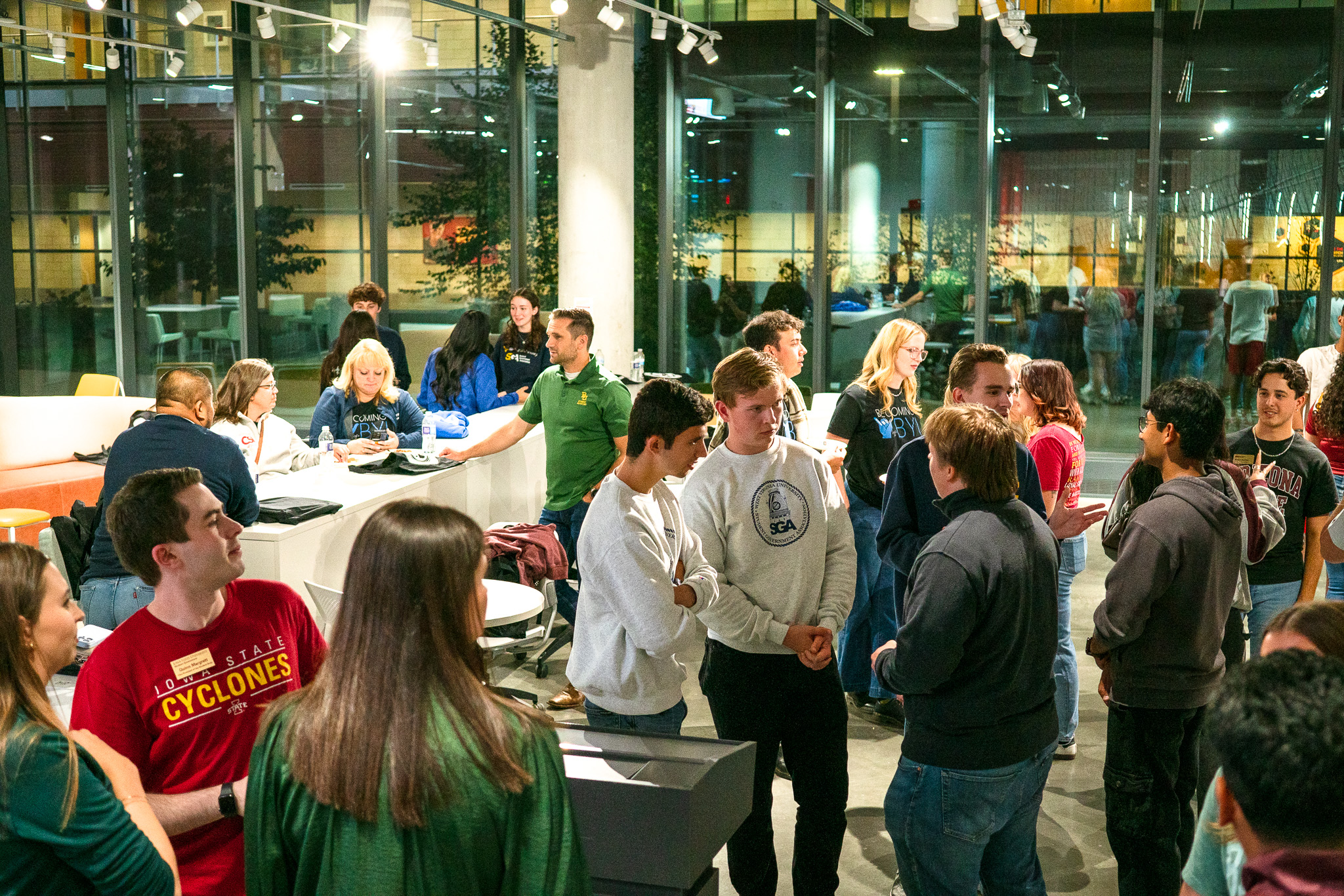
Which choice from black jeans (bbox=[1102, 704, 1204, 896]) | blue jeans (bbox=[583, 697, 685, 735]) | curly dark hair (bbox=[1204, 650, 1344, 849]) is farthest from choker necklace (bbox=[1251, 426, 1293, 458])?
curly dark hair (bbox=[1204, 650, 1344, 849])

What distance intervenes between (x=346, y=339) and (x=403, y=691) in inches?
209

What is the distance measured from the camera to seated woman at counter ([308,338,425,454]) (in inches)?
223

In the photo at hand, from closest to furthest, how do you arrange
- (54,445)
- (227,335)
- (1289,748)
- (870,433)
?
(1289,748) → (870,433) → (54,445) → (227,335)

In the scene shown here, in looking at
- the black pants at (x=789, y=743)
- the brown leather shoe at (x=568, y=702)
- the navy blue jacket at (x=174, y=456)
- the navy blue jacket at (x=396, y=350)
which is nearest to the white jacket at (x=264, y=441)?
the navy blue jacket at (x=174, y=456)

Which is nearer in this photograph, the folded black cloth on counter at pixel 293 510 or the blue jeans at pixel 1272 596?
the blue jeans at pixel 1272 596

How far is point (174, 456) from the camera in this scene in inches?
138

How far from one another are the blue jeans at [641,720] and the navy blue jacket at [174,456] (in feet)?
4.83

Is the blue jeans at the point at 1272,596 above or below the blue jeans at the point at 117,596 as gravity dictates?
below

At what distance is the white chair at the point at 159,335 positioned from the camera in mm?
10055

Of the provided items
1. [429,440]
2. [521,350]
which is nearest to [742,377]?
[429,440]

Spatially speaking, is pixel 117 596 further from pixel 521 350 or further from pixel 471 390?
pixel 521 350

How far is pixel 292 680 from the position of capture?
212cm

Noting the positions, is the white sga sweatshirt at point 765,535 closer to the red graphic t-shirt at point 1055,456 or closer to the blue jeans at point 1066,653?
the red graphic t-shirt at point 1055,456

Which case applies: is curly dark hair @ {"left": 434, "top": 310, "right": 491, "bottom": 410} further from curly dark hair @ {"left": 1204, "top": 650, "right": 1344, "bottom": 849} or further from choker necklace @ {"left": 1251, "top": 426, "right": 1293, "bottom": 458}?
curly dark hair @ {"left": 1204, "top": 650, "right": 1344, "bottom": 849}
